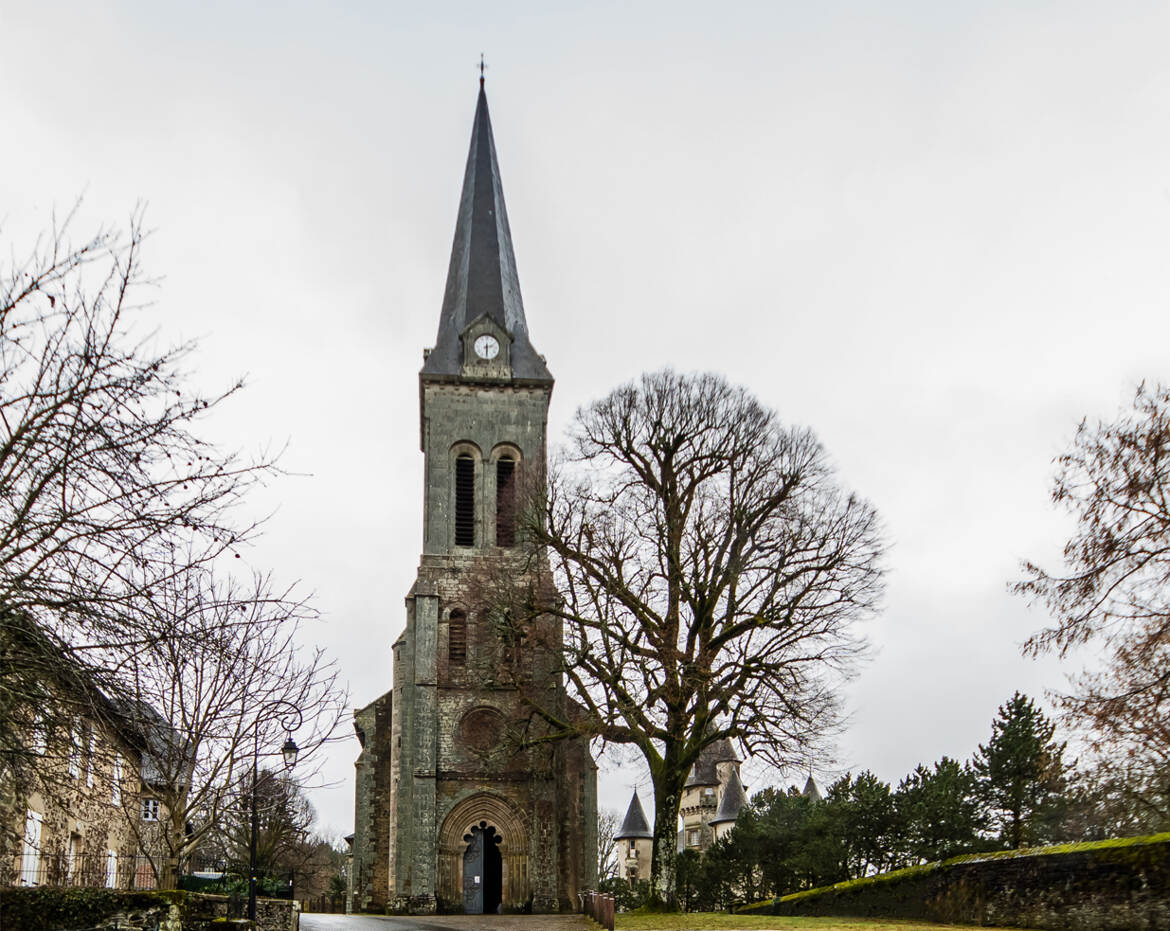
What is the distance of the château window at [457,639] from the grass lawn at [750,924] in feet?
48.3

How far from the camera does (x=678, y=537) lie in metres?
29.6

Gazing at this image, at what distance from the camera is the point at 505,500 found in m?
40.8

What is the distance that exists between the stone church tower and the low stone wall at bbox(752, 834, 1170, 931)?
44.6ft

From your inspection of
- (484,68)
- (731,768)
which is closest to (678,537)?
(484,68)

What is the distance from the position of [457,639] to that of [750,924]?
19.3 meters

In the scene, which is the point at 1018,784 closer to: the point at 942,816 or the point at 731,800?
the point at 942,816

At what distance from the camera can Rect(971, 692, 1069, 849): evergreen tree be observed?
2819 centimetres

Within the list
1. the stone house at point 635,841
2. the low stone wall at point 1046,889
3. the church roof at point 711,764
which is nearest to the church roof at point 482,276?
the low stone wall at point 1046,889

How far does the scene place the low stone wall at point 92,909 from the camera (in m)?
12.7

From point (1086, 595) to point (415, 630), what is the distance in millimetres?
24320

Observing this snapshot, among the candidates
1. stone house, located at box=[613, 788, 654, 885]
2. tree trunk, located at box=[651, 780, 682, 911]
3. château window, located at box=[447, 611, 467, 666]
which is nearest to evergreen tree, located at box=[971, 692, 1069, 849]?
tree trunk, located at box=[651, 780, 682, 911]

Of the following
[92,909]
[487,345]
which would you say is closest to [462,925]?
[92,909]

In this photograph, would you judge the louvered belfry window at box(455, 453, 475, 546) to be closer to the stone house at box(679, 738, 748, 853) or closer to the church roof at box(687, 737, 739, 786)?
the stone house at box(679, 738, 748, 853)

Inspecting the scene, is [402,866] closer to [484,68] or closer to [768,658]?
[768,658]
